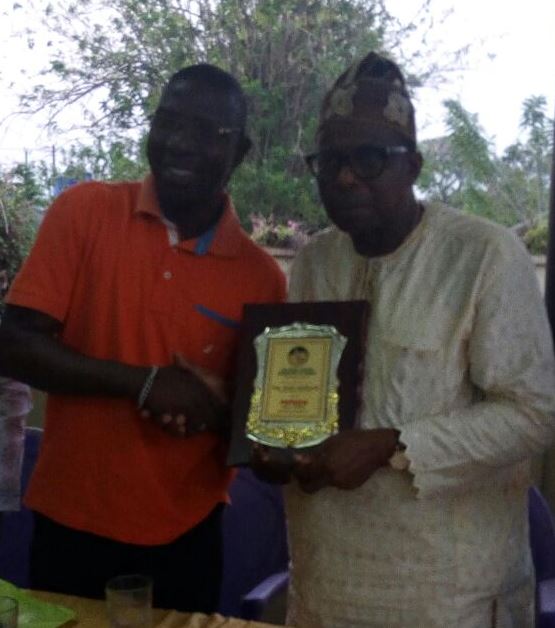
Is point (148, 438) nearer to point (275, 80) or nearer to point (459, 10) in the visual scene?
point (275, 80)

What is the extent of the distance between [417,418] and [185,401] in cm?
56

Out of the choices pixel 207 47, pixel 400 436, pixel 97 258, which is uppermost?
pixel 207 47

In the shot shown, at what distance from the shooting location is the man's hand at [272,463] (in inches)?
68.7

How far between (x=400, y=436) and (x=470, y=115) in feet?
6.54

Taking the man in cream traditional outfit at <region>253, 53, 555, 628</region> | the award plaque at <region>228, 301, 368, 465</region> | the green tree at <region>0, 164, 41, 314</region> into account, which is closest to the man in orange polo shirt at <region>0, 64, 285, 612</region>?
the award plaque at <region>228, 301, 368, 465</region>

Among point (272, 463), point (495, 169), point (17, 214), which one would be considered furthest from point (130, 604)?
point (17, 214)

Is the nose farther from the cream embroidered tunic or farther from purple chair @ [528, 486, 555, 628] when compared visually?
purple chair @ [528, 486, 555, 628]

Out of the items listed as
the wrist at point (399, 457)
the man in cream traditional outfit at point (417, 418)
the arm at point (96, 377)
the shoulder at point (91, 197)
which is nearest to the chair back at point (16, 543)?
the arm at point (96, 377)

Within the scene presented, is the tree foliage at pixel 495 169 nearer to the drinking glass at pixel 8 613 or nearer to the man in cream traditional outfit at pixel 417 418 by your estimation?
the man in cream traditional outfit at pixel 417 418

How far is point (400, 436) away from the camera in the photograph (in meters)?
1.73

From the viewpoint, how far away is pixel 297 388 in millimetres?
1811

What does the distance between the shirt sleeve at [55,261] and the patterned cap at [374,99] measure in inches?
26.1

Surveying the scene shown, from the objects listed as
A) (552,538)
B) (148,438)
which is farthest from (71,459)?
(552,538)

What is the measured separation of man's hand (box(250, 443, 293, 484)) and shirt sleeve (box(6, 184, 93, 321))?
0.66 m
